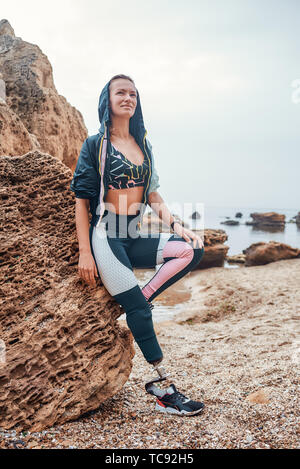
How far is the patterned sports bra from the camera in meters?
2.81

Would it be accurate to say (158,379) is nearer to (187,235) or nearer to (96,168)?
(187,235)

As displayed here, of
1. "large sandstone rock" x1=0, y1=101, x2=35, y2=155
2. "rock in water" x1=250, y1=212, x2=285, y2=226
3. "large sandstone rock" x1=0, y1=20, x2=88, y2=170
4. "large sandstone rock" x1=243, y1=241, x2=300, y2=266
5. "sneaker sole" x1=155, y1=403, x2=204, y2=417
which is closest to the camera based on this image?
"sneaker sole" x1=155, y1=403, x2=204, y2=417

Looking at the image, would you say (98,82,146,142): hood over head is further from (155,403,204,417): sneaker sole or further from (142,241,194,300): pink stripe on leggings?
(155,403,204,417): sneaker sole

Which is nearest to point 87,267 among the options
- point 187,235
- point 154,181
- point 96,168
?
point 96,168

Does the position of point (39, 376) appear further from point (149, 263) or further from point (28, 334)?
point (149, 263)

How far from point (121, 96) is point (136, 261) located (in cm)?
144

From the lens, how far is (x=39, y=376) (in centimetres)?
232

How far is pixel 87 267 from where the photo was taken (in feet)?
8.63

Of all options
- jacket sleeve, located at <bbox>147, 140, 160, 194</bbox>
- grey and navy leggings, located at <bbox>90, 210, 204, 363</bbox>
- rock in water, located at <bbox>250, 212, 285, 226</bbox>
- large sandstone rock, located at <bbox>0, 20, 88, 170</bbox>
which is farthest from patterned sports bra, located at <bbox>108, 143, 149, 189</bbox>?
rock in water, located at <bbox>250, 212, 285, 226</bbox>

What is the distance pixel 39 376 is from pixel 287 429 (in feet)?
5.77

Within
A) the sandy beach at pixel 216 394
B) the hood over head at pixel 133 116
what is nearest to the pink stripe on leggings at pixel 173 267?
the sandy beach at pixel 216 394

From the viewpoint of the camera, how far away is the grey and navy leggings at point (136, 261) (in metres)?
2.60

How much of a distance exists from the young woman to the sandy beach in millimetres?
277

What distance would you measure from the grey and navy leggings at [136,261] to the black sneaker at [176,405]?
34 cm
